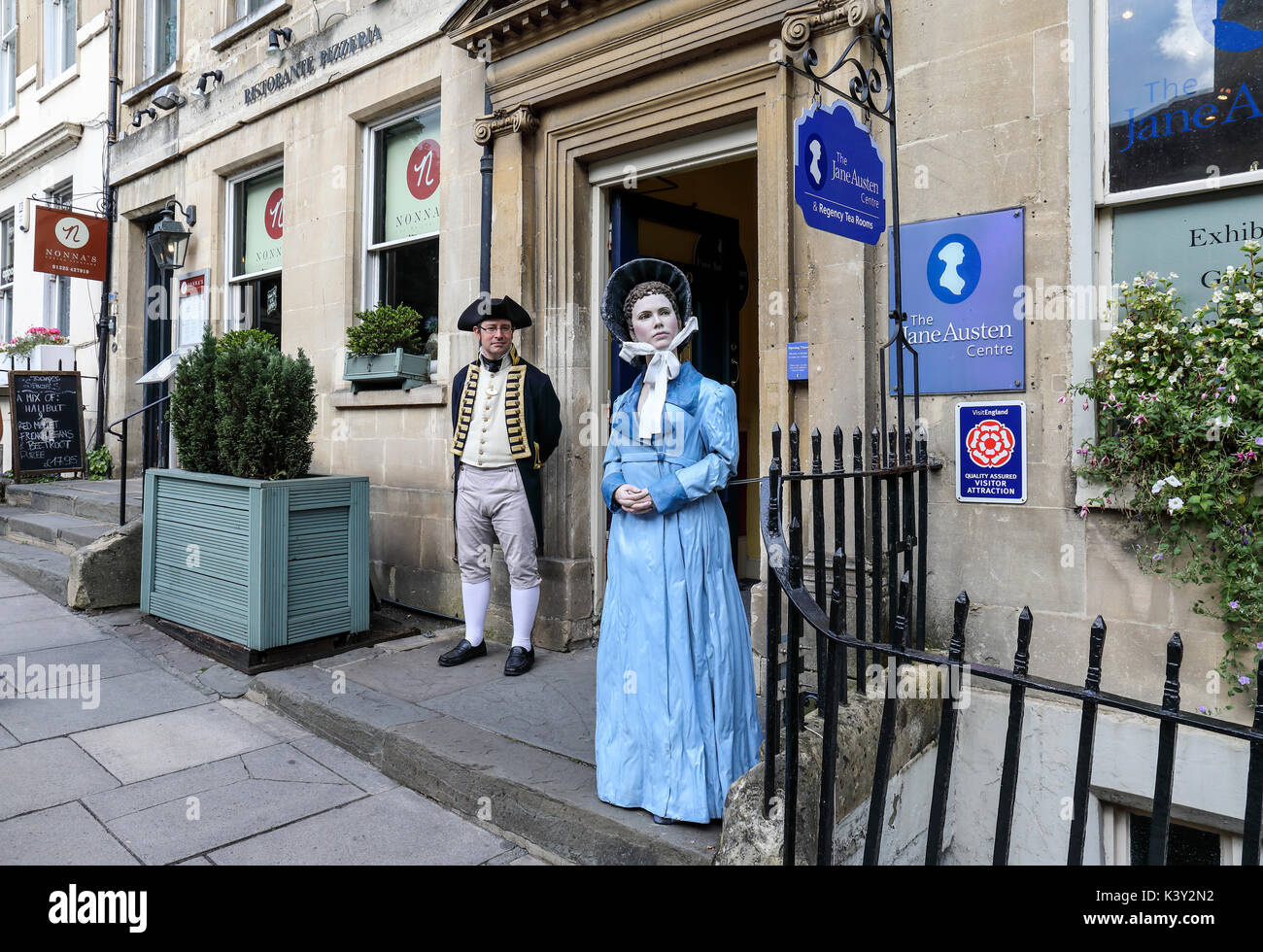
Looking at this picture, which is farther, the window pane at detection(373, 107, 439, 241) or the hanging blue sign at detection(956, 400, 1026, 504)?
the window pane at detection(373, 107, 439, 241)

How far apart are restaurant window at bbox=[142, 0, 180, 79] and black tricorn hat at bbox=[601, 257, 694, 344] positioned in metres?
9.58

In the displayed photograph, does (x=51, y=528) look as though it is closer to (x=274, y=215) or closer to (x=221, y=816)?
(x=274, y=215)

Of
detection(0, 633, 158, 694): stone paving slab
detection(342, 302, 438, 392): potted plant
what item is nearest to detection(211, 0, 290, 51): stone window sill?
detection(342, 302, 438, 392): potted plant

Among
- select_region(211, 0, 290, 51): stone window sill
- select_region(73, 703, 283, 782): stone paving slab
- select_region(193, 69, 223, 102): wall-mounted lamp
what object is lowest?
select_region(73, 703, 283, 782): stone paving slab

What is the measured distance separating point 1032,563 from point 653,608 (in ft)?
6.01

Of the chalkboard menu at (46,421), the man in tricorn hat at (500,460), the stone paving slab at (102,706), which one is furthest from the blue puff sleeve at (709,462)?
the chalkboard menu at (46,421)

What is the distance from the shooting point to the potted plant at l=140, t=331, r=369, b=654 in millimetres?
5160

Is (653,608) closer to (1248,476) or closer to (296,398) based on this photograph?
(1248,476)

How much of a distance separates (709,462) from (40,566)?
6.68 m

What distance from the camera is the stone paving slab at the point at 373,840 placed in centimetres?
315

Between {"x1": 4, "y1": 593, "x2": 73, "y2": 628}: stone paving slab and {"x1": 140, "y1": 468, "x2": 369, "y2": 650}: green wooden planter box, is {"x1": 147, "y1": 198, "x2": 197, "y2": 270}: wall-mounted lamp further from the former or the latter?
{"x1": 140, "y1": 468, "x2": 369, "y2": 650}: green wooden planter box

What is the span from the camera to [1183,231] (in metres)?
3.53

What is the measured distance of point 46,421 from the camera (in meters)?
10.3

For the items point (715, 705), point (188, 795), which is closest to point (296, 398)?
point (188, 795)
